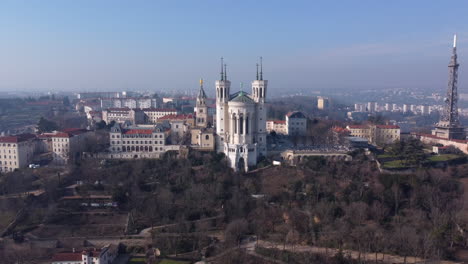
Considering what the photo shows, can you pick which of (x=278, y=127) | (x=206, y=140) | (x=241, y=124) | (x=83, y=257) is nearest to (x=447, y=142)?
(x=278, y=127)

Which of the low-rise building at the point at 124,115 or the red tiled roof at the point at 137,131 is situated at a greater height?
the low-rise building at the point at 124,115

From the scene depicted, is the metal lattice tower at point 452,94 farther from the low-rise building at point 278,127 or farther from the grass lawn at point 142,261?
the grass lawn at point 142,261

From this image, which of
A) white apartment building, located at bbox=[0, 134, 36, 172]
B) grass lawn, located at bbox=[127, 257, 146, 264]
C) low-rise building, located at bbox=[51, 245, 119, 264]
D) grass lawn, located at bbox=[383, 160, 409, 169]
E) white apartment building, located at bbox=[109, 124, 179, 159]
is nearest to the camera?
low-rise building, located at bbox=[51, 245, 119, 264]

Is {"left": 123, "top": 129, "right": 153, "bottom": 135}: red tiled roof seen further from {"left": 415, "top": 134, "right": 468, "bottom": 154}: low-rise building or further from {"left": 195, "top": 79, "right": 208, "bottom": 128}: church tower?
{"left": 415, "top": 134, "right": 468, "bottom": 154}: low-rise building

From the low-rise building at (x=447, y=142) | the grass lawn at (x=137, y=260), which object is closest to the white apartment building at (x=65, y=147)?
the grass lawn at (x=137, y=260)

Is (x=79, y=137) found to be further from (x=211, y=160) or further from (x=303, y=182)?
(x=303, y=182)

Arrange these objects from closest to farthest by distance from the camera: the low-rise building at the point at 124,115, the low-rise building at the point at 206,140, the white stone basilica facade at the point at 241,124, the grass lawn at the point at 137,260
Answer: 1. the grass lawn at the point at 137,260
2. the white stone basilica facade at the point at 241,124
3. the low-rise building at the point at 206,140
4. the low-rise building at the point at 124,115

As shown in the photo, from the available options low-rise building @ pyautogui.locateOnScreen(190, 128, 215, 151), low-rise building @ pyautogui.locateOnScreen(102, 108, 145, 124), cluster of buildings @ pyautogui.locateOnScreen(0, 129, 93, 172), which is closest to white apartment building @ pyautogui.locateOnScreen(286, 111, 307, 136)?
low-rise building @ pyautogui.locateOnScreen(190, 128, 215, 151)

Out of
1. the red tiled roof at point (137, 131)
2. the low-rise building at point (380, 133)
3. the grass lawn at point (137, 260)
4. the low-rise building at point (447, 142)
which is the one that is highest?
the red tiled roof at point (137, 131)
